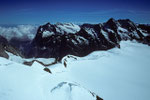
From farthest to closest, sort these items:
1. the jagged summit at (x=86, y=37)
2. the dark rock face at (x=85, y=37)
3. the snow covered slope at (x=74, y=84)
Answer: the dark rock face at (x=85, y=37), the jagged summit at (x=86, y=37), the snow covered slope at (x=74, y=84)

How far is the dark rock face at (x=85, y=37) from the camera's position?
101 m

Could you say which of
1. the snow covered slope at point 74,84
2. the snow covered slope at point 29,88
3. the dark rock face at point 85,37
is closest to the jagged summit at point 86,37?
the dark rock face at point 85,37

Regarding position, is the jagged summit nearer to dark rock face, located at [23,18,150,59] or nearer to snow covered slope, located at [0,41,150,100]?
dark rock face, located at [23,18,150,59]

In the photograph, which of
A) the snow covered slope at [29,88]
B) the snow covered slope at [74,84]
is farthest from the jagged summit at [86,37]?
the snow covered slope at [29,88]

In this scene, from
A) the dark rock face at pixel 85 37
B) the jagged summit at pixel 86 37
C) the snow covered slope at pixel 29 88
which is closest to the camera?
the snow covered slope at pixel 29 88

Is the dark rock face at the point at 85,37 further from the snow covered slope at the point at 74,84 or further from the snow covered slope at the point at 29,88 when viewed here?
the snow covered slope at the point at 29,88

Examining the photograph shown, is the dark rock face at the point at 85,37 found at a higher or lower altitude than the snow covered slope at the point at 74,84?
lower

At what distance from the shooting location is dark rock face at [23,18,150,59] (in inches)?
3976

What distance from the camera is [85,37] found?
420ft

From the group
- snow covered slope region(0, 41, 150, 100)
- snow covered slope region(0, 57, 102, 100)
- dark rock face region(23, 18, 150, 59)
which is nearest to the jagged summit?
dark rock face region(23, 18, 150, 59)

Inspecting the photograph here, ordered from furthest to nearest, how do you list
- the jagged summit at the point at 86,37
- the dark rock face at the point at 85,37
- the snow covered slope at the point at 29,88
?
the dark rock face at the point at 85,37 < the jagged summit at the point at 86,37 < the snow covered slope at the point at 29,88

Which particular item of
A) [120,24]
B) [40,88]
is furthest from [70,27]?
[40,88]

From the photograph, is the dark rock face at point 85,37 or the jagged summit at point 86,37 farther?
the dark rock face at point 85,37

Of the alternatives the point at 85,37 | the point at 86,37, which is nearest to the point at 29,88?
the point at 86,37
